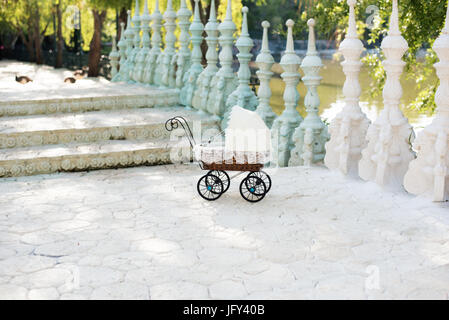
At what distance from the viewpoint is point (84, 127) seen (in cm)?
826

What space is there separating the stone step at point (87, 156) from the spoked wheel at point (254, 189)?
7.79 ft

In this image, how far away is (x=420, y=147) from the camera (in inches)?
216

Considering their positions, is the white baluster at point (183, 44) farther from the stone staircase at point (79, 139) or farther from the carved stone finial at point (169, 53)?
the stone staircase at point (79, 139)

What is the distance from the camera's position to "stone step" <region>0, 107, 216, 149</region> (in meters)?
8.00

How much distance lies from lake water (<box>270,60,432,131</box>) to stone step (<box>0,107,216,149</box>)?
6.96 m

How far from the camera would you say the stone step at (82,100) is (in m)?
9.02

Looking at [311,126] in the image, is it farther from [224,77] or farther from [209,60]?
[209,60]

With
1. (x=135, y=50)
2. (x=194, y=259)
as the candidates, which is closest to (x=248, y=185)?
(x=194, y=259)

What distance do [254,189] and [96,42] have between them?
18775 millimetres

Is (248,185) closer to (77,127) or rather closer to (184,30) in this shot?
(77,127)

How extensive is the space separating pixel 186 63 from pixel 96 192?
4.32 metres

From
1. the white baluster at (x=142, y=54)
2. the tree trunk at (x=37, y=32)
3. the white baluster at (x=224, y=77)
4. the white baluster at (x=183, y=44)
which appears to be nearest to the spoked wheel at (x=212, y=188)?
the white baluster at (x=224, y=77)
